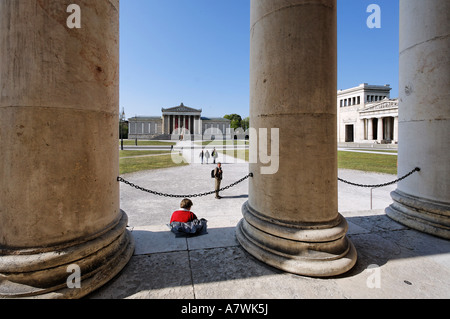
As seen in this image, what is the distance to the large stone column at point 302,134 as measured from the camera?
12.0 ft

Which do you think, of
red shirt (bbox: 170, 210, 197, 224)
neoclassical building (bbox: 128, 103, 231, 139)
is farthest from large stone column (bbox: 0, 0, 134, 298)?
neoclassical building (bbox: 128, 103, 231, 139)

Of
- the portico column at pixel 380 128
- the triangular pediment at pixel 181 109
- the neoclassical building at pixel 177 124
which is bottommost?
the portico column at pixel 380 128

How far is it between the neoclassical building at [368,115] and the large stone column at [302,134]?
71.1m

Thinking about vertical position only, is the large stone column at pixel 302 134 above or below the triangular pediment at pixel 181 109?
below

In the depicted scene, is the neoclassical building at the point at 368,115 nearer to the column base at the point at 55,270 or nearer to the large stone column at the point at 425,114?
the large stone column at the point at 425,114

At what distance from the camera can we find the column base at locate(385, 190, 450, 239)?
16.2ft

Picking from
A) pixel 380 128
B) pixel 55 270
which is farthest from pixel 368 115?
pixel 55 270

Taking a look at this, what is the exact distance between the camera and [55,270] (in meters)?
2.94

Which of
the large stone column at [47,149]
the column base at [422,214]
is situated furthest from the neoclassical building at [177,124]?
the large stone column at [47,149]

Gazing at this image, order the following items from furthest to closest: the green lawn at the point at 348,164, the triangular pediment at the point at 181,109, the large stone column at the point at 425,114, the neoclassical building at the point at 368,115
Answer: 1. the triangular pediment at the point at 181,109
2. the neoclassical building at the point at 368,115
3. the green lawn at the point at 348,164
4. the large stone column at the point at 425,114

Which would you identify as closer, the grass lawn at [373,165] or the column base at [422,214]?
the column base at [422,214]

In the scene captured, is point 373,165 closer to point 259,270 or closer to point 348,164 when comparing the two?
point 348,164

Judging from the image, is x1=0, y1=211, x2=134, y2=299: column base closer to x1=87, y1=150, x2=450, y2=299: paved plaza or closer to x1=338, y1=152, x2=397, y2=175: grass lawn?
x1=87, y1=150, x2=450, y2=299: paved plaza
